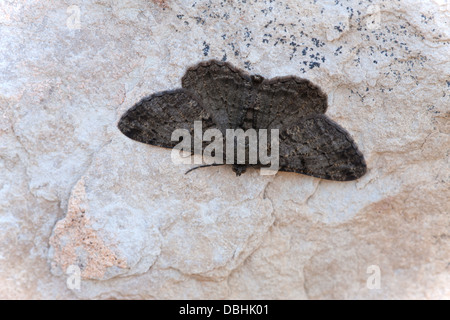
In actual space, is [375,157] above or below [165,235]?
above

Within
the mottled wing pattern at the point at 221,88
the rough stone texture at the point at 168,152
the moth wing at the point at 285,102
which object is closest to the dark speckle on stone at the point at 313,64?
the rough stone texture at the point at 168,152

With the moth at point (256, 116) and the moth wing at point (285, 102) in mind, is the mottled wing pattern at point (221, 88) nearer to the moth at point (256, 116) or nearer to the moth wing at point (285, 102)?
the moth at point (256, 116)

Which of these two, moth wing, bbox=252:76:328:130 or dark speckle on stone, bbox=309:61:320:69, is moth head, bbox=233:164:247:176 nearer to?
moth wing, bbox=252:76:328:130

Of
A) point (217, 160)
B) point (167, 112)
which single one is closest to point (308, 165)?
point (217, 160)

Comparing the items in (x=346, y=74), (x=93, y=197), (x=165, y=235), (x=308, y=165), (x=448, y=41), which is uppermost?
(x=448, y=41)

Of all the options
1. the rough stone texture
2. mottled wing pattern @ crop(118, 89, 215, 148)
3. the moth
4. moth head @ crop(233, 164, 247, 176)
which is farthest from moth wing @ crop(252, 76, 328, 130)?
mottled wing pattern @ crop(118, 89, 215, 148)

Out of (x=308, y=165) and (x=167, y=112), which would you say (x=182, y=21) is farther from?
(x=308, y=165)
